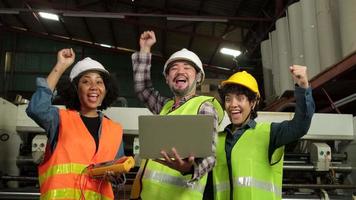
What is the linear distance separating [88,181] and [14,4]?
8.12 m

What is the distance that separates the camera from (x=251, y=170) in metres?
1.84

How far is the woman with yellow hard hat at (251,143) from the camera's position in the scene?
1739 mm

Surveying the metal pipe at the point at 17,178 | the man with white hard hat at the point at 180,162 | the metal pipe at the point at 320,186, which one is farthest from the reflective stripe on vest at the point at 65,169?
the metal pipe at the point at 320,186

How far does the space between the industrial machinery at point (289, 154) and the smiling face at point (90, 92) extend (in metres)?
0.88

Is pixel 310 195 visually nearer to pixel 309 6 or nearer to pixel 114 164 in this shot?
pixel 114 164

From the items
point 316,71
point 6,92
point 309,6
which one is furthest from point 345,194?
point 6,92

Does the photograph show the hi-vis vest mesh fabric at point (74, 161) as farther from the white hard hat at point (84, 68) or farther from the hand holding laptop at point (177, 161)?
the hand holding laptop at point (177, 161)

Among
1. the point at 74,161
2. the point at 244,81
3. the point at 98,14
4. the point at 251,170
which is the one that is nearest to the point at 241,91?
the point at 244,81

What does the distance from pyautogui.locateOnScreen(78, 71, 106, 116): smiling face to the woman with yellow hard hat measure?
0.63 metres

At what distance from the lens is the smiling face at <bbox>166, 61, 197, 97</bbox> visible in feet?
6.29

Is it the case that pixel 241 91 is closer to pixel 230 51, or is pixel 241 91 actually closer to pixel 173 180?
pixel 173 180

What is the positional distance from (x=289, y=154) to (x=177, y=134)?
1745 millimetres

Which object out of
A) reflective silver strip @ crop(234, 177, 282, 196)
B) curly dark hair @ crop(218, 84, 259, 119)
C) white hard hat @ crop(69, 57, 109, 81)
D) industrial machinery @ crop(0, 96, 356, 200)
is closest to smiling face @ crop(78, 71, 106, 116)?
white hard hat @ crop(69, 57, 109, 81)

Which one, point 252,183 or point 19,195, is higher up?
point 252,183
